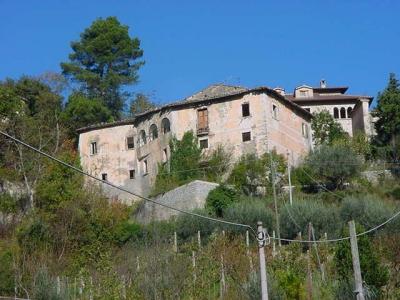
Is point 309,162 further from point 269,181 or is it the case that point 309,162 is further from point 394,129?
point 394,129

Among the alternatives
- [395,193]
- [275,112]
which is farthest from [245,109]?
[395,193]

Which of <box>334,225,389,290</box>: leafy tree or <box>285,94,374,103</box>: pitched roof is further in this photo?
<box>285,94,374,103</box>: pitched roof

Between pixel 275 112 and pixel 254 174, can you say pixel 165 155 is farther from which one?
pixel 254 174

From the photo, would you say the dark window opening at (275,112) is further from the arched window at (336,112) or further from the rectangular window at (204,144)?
the arched window at (336,112)

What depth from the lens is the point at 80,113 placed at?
193 ft

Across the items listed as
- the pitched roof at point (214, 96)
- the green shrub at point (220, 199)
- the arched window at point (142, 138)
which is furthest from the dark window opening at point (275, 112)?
the arched window at point (142, 138)

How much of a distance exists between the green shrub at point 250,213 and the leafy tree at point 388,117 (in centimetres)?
1587

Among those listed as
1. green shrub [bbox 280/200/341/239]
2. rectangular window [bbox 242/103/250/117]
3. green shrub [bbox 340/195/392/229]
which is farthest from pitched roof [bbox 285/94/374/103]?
green shrub [bbox 280/200/341/239]

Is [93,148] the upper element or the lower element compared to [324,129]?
lower

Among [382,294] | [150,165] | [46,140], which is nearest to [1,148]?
[46,140]

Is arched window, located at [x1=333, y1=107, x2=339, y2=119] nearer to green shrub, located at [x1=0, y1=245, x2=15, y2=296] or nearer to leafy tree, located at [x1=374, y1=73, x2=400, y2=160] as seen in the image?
leafy tree, located at [x1=374, y1=73, x2=400, y2=160]

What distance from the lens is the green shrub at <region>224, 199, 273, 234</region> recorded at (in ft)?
128

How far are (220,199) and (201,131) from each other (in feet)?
27.9

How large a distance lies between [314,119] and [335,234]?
2156cm
